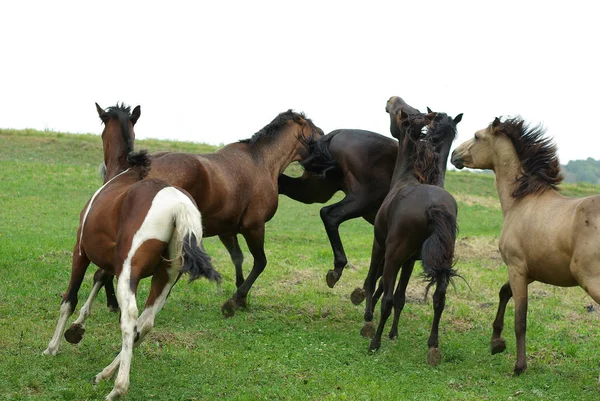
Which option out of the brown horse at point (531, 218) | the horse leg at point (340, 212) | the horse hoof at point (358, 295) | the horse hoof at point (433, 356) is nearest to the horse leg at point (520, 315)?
the brown horse at point (531, 218)

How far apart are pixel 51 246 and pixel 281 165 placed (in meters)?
4.66

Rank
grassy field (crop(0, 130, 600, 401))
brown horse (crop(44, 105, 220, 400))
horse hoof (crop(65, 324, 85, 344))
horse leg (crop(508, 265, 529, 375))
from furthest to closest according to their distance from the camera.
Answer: horse leg (crop(508, 265, 529, 375)), horse hoof (crop(65, 324, 85, 344)), grassy field (crop(0, 130, 600, 401)), brown horse (crop(44, 105, 220, 400))

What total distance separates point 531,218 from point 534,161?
775 mm

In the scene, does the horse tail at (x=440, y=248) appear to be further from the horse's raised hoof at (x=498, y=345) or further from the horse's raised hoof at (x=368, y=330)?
the horse's raised hoof at (x=368, y=330)

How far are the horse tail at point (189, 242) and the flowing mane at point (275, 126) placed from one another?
13.0ft

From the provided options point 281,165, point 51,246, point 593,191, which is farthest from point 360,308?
point 593,191

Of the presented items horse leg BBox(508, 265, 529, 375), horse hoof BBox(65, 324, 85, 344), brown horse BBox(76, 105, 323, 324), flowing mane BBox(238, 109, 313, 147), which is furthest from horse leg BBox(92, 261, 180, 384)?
flowing mane BBox(238, 109, 313, 147)

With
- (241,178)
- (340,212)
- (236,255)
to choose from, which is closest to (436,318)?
(340,212)

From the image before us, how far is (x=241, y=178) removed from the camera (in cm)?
941

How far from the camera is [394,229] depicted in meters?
7.78

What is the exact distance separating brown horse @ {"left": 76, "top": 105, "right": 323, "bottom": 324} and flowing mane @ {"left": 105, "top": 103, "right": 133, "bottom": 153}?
1.15 feet

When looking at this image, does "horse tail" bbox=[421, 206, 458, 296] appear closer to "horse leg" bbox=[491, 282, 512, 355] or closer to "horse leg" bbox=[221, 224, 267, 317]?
"horse leg" bbox=[491, 282, 512, 355]

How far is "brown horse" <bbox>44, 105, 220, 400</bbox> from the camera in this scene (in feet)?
19.6

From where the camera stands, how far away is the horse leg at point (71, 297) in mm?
7008
